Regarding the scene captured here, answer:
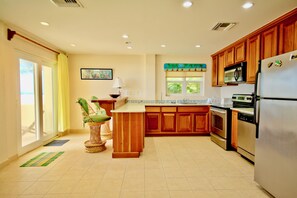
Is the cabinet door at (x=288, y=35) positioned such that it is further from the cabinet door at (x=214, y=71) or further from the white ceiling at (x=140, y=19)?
the cabinet door at (x=214, y=71)

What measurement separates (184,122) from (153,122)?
2.89ft

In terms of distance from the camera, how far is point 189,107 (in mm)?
4523

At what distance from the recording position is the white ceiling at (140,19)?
2.13 metres

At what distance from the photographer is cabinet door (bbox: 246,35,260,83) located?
3012 mm

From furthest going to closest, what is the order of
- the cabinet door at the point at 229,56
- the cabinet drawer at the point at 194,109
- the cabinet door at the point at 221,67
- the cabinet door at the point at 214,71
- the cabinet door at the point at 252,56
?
A: the cabinet door at the point at 214,71, the cabinet drawer at the point at 194,109, the cabinet door at the point at 221,67, the cabinet door at the point at 229,56, the cabinet door at the point at 252,56

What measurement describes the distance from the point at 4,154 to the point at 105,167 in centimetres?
173

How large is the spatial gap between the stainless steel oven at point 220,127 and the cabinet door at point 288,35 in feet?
5.03

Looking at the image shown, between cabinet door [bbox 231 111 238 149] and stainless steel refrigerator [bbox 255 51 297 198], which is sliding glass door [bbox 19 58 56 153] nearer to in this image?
stainless steel refrigerator [bbox 255 51 297 198]

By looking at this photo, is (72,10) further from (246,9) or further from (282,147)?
(282,147)

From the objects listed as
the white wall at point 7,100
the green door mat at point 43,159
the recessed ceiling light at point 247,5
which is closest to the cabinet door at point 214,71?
the recessed ceiling light at point 247,5

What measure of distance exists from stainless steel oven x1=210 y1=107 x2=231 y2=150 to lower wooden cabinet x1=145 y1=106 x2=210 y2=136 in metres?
0.43

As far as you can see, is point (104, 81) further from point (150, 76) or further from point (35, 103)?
point (35, 103)

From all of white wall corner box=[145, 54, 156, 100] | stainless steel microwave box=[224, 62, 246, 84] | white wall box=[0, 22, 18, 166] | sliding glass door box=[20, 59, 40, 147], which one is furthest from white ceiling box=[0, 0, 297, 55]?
white wall corner box=[145, 54, 156, 100]

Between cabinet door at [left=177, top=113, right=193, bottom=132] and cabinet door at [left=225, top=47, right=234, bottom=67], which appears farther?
cabinet door at [left=177, top=113, right=193, bottom=132]
